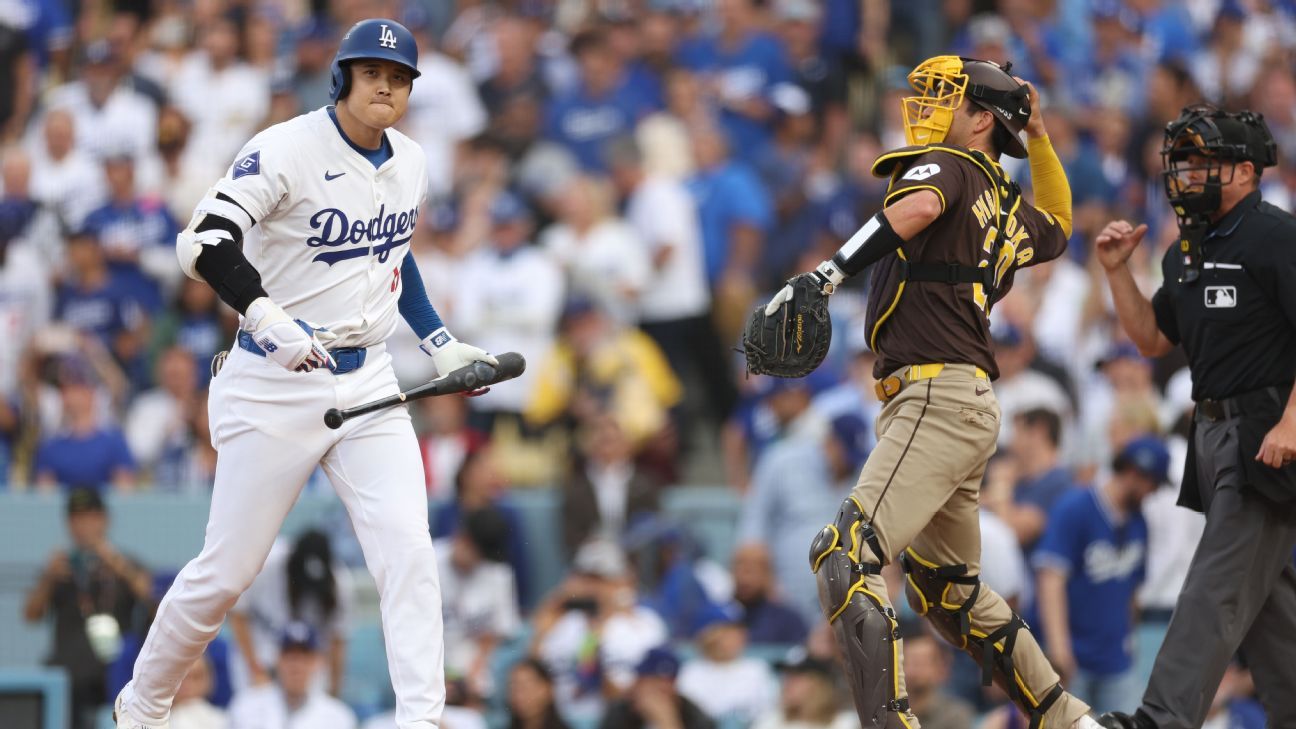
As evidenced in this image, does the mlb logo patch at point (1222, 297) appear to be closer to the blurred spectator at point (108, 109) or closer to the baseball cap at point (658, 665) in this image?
the baseball cap at point (658, 665)

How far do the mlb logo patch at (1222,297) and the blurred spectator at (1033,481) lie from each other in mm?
3498

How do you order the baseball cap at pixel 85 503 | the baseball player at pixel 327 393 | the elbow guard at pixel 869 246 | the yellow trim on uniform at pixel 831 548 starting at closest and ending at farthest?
the elbow guard at pixel 869 246 < the yellow trim on uniform at pixel 831 548 < the baseball player at pixel 327 393 < the baseball cap at pixel 85 503

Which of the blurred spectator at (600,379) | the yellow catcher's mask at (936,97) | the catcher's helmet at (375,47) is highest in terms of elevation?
the catcher's helmet at (375,47)

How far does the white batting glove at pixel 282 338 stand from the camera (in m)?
6.16

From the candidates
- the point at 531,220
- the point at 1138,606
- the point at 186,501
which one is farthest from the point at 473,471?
the point at 1138,606

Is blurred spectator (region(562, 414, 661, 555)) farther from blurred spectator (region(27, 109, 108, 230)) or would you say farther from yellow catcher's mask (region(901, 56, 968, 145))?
yellow catcher's mask (region(901, 56, 968, 145))

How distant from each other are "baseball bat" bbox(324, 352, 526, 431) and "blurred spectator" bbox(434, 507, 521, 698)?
3926 mm

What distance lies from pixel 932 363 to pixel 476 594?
192 inches

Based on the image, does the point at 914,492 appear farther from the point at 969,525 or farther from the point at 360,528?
the point at 360,528

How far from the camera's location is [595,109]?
1422 centimetres

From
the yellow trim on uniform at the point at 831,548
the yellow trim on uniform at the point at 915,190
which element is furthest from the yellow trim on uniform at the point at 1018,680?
the yellow trim on uniform at the point at 915,190

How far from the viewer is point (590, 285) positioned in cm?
1290

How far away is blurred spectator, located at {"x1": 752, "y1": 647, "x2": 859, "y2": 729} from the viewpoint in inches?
375

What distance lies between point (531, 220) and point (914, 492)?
7.51 m
